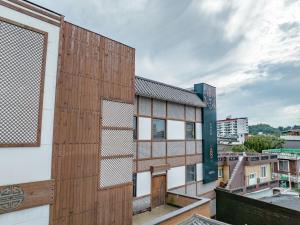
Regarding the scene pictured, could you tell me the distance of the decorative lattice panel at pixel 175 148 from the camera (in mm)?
13960

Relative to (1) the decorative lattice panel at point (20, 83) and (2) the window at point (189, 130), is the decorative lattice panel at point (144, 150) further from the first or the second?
(1) the decorative lattice panel at point (20, 83)

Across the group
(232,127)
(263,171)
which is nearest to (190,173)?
(263,171)

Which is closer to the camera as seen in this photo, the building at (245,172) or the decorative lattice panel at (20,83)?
the decorative lattice panel at (20,83)

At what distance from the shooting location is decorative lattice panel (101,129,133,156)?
8156mm

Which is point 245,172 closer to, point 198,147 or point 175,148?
point 198,147

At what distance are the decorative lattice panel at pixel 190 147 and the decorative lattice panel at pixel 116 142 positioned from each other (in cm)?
715

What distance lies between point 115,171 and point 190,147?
825 cm

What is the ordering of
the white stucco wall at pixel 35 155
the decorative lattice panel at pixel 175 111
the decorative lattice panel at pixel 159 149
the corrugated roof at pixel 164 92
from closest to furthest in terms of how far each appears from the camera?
the white stucco wall at pixel 35 155 < the corrugated roof at pixel 164 92 < the decorative lattice panel at pixel 159 149 < the decorative lattice panel at pixel 175 111

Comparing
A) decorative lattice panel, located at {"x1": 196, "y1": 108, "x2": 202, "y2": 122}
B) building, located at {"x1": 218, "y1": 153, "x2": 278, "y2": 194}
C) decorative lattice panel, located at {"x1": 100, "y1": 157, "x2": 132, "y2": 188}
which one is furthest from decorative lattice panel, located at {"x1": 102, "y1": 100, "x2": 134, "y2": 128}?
building, located at {"x1": 218, "y1": 153, "x2": 278, "y2": 194}

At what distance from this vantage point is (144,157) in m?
12.3

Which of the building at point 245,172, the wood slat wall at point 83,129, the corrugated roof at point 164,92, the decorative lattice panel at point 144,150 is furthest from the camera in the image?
the building at point 245,172

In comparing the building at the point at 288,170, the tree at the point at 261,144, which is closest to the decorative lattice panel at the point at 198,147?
the building at the point at 288,170

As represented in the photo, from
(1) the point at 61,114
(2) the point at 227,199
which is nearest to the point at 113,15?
(1) the point at 61,114

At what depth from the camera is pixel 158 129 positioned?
13.4 meters
